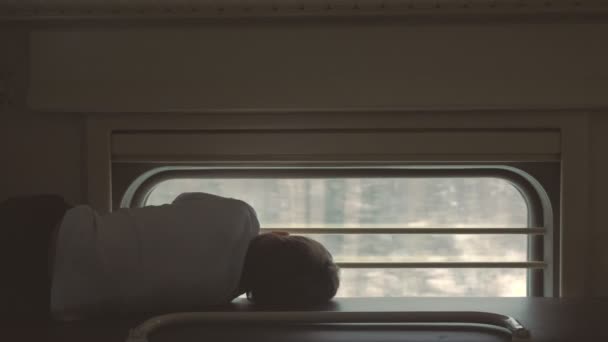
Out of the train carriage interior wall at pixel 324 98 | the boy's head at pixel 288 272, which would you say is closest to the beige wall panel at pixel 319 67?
the train carriage interior wall at pixel 324 98

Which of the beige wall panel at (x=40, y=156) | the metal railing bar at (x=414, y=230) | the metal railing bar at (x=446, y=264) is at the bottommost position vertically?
the metal railing bar at (x=446, y=264)

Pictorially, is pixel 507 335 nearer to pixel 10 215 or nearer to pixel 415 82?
pixel 415 82

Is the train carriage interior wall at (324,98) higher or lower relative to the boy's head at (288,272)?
higher

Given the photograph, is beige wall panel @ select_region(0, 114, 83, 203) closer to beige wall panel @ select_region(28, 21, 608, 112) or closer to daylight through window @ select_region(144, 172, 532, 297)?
beige wall panel @ select_region(28, 21, 608, 112)

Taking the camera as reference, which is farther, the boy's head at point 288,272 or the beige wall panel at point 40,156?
the beige wall panel at point 40,156

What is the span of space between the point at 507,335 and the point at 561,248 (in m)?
0.58

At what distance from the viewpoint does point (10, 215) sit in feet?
3.89

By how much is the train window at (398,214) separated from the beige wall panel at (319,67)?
23 centimetres

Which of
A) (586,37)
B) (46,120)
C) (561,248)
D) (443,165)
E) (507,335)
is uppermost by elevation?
(586,37)

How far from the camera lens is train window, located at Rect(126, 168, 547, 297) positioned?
1.60 metres

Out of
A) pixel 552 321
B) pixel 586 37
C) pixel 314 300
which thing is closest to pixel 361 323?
pixel 314 300

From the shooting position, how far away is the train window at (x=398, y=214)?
1602mm

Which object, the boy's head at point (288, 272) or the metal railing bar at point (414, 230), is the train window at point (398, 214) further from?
the boy's head at point (288, 272)

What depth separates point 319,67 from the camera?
4.81ft
